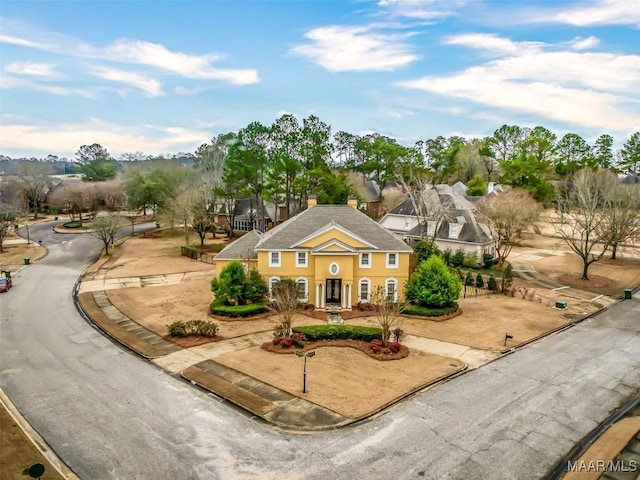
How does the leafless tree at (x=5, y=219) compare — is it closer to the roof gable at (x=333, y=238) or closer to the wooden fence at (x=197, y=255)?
the wooden fence at (x=197, y=255)

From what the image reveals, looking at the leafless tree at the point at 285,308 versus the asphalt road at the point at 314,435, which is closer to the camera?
the asphalt road at the point at 314,435

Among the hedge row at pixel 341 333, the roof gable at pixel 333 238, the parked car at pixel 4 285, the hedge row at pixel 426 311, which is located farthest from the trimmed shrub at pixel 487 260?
the parked car at pixel 4 285

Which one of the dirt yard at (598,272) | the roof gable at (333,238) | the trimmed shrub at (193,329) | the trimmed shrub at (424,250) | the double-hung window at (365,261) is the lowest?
the trimmed shrub at (193,329)

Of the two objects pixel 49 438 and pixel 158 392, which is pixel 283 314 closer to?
pixel 158 392

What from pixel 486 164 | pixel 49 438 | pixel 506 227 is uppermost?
pixel 486 164

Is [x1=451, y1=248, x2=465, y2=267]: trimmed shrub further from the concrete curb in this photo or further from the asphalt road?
the concrete curb

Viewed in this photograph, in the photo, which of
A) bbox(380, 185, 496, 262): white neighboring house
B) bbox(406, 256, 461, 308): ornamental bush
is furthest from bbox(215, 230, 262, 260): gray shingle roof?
bbox(380, 185, 496, 262): white neighboring house

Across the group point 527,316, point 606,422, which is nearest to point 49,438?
point 606,422
